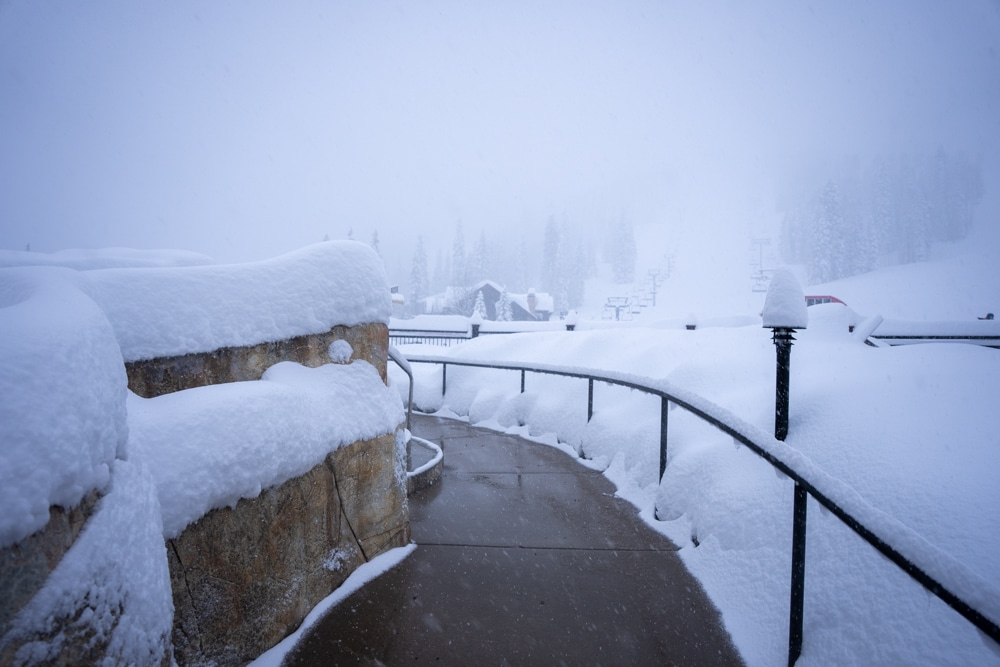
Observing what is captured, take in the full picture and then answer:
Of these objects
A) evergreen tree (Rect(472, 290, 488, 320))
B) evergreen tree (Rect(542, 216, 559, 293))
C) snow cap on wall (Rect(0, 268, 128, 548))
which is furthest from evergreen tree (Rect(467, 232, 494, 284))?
snow cap on wall (Rect(0, 268, 128, 548))

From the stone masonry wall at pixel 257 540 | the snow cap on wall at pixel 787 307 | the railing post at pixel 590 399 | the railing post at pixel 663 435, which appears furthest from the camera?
the railing post at pixel 590 399

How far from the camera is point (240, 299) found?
2.40 metres

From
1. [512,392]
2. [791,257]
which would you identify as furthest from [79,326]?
[791,257]

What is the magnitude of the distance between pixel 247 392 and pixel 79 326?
30.8 inches

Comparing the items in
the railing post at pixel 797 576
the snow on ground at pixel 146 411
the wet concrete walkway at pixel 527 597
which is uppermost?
the snow on ground at pixel 146 411

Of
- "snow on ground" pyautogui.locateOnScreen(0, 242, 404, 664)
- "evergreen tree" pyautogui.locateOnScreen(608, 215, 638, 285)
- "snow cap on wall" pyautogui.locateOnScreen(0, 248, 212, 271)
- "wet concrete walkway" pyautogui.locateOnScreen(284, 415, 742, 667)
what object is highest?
"evergreen tree" pyautogui.locateOnScreen(608, 215, 638, 285)

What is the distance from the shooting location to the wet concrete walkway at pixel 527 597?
6.95 ft

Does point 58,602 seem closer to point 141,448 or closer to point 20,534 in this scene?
point 20,534

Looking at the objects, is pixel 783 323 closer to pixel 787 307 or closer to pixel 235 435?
pixel 787 307

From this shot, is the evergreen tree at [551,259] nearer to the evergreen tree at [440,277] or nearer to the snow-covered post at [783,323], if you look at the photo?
the evergreen tree at [440,277]

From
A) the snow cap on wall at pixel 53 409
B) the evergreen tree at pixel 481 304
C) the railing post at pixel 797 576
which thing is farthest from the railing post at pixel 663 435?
the evergreen tree at pixel 481 304

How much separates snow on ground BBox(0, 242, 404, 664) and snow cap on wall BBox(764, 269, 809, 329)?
2.54 meters

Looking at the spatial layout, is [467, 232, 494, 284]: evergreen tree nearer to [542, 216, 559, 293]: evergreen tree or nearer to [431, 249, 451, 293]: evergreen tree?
[542, 216, 559, 293]: evergreen tree

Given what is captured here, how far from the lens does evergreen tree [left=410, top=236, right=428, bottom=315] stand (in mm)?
52719
